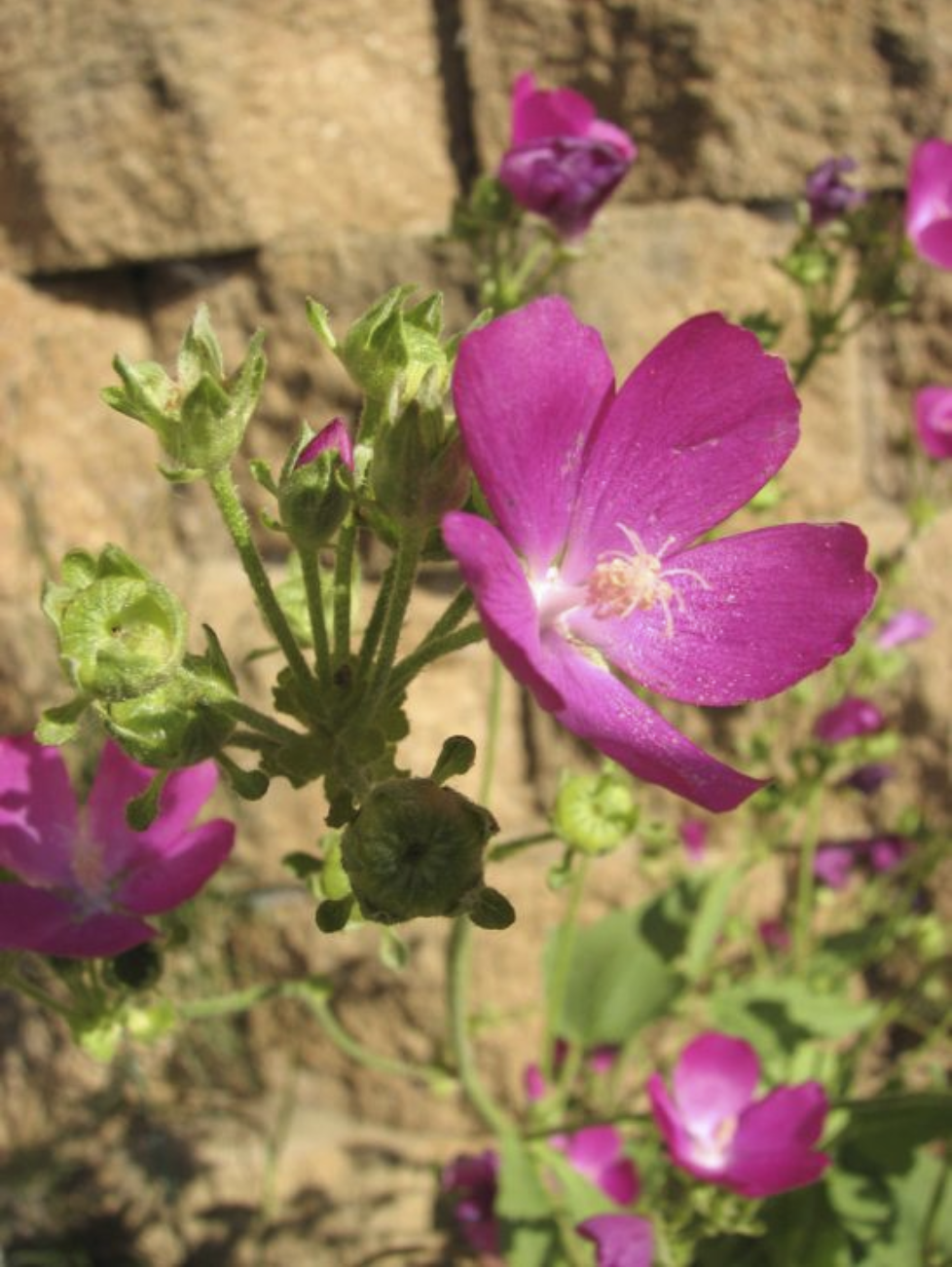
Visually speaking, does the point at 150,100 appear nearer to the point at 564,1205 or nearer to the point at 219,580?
the point at 219,580

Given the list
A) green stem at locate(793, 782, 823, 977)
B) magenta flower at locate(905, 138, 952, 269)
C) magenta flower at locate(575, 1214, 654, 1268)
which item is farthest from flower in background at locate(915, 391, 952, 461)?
magenta flower at locate(575, 1214, 654, 1268)

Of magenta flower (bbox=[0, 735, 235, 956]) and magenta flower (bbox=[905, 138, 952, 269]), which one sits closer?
magenta flower (bbox=[0, 735, 235, 956])

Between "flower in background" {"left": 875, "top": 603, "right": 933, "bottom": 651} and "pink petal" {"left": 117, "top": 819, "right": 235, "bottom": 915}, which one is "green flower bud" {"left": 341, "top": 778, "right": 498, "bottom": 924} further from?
"flower in background" {"left": 875, "top": 603, "right": 933, "bottom": 651}

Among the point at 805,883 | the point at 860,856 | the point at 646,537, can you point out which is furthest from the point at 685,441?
the point at 860,856

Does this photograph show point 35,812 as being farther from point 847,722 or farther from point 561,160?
point 847,722

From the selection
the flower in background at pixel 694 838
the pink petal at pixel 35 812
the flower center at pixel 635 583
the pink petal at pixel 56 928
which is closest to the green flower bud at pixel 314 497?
the flower center at pixel 635 583
